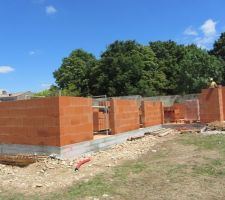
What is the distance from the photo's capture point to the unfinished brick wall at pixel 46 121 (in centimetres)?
991

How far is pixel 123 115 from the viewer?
563 inches

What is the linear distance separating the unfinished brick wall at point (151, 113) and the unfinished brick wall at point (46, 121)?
6140 mm

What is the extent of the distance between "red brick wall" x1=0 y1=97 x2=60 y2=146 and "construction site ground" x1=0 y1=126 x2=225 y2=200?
0.91 metres

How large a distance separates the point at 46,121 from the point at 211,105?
9.82 m

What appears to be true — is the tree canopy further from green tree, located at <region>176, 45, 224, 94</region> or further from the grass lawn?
the grass lawn

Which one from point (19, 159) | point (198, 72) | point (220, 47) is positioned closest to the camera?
point (19, 159)

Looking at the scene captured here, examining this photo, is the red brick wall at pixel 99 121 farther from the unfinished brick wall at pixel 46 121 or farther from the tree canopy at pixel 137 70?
the tree canopy at pixel 137 70

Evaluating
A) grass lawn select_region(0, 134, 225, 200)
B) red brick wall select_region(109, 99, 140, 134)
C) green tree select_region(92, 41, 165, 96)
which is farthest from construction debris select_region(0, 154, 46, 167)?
green tree select_region(92, 41, 165, 96)

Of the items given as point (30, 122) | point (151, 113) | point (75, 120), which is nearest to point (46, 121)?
point (30, 122)

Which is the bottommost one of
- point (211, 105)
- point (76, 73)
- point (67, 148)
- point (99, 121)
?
point (67, 148)

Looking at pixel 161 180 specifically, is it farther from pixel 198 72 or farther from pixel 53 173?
pixel 198 72

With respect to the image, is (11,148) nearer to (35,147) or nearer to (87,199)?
(35,147)

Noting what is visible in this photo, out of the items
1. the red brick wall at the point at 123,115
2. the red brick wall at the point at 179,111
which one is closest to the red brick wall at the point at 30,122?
the red brick wall at the point at 123,115

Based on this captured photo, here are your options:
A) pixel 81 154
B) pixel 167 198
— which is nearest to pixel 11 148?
pixel 81 154
